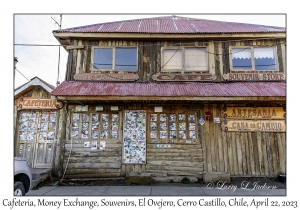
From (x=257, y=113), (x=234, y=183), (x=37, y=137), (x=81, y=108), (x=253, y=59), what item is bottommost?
(x=234, y=183)

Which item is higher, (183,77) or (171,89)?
(183,77)

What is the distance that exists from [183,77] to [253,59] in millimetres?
3392

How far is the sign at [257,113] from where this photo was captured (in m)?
8.45

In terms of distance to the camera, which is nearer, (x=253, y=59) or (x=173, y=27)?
(x=253, y=59)

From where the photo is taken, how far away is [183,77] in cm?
891

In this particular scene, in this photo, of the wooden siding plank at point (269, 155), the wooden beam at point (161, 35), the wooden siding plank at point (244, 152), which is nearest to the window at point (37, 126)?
the wooden beam at point (161, 35)

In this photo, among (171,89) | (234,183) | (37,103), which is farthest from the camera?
(37,103)

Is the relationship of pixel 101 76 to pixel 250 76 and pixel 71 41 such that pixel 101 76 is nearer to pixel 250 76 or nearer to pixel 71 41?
pixel 71 41

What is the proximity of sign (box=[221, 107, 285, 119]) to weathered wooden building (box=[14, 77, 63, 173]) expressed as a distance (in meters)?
7.34

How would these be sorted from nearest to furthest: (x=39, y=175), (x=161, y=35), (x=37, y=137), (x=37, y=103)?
(x=39, y=175)
(x=37, y=137)
(x=37, y=103)
(x=161, y=35)

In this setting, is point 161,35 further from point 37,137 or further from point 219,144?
point 37,137

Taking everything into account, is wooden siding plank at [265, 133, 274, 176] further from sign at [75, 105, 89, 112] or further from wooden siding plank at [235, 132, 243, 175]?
sign at [75, 105, 89, 112]

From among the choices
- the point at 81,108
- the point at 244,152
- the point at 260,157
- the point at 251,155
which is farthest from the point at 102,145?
the point at 260,157

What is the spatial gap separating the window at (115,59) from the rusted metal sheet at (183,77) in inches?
48.9
